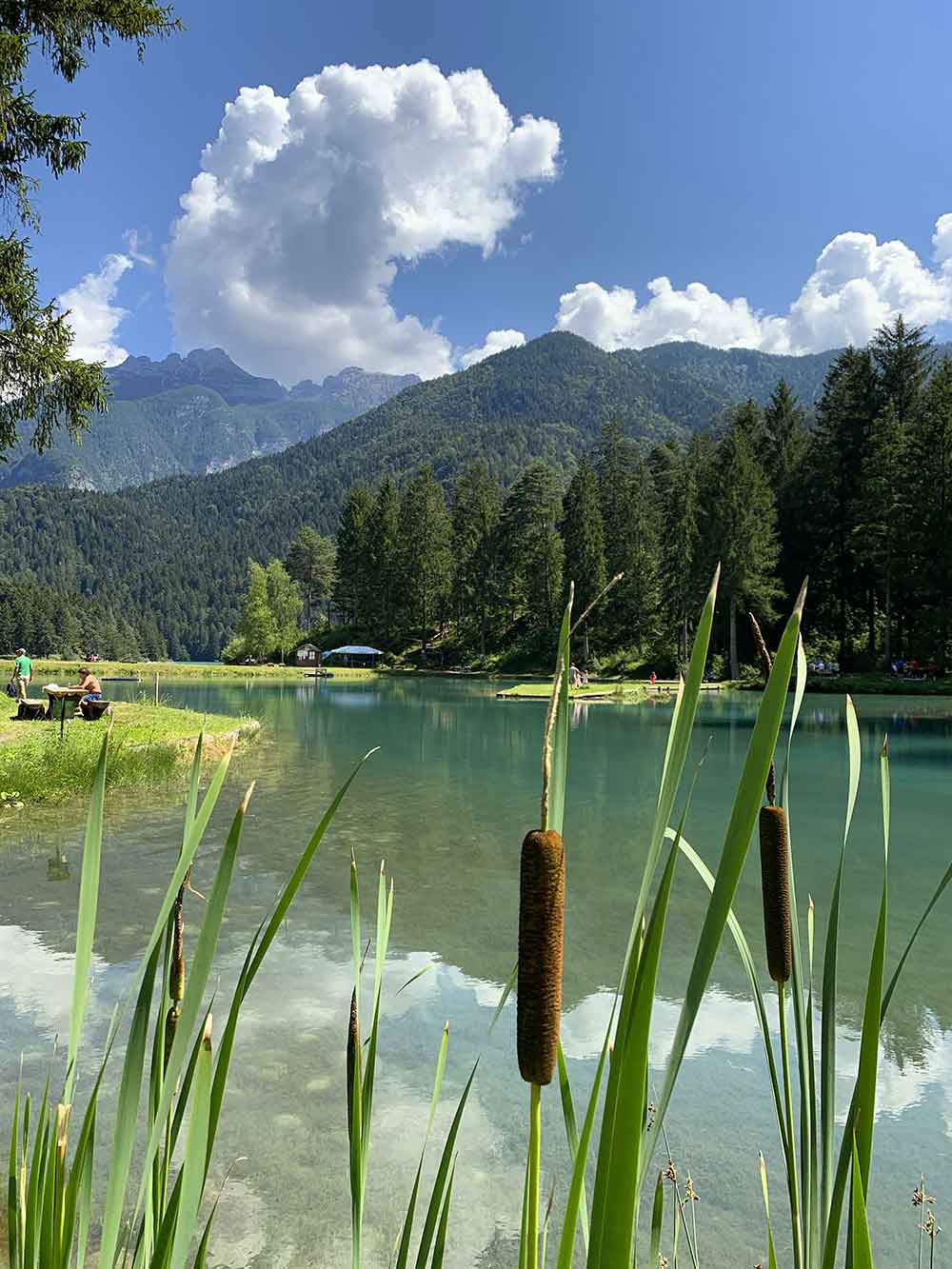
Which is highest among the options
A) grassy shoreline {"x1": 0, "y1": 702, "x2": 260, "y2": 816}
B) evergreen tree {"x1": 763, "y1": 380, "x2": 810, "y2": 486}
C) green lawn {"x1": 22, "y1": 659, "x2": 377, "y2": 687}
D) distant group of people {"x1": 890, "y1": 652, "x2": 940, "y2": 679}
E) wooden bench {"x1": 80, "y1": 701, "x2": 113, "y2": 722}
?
evergreen tree {"x1": 763, "y1": 380, "x2": 810, "y2": 486}

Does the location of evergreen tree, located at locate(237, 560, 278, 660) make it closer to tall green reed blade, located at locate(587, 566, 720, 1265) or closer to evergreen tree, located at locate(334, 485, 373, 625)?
evergreen tree, located at locate(334, 485, 373, 625)

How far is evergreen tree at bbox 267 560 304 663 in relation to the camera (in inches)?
3602

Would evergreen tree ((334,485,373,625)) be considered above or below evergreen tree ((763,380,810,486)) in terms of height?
below

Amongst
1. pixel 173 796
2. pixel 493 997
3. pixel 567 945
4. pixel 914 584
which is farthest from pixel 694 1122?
pixel 914 584

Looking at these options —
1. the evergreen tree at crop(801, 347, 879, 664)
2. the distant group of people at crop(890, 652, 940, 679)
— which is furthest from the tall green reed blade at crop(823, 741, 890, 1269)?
the evergreen tree at crop(801, 347, 879, 664)

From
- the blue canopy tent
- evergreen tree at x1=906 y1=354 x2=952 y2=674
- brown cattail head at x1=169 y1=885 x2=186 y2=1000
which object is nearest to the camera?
brown cattail head at x1=169 y1=885 x2=186 y2=1000

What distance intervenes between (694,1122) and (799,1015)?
13.0 ft

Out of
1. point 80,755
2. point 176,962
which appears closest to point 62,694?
point 80,755

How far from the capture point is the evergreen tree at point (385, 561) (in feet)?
277

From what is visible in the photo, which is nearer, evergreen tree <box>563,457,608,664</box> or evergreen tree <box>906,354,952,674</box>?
evergreen tree <box>906,354,952,674</box>

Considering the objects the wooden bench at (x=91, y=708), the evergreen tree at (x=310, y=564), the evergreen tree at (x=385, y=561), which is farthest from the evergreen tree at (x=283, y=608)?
the wooden bench at (x=91, y=708)

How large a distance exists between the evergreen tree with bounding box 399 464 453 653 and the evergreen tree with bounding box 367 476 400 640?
2044mm

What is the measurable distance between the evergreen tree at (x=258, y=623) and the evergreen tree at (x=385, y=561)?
36.4 ft

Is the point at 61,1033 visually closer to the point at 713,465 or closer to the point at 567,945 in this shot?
the point at 567,945
